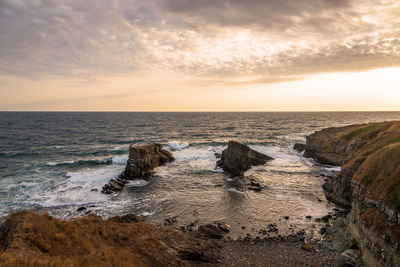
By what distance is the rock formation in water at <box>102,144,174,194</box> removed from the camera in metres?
35.1

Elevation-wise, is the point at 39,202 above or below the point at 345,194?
below

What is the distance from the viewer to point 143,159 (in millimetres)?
44188

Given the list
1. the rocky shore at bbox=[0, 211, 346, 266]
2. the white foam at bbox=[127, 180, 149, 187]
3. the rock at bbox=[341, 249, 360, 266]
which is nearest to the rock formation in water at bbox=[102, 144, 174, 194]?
the white foam at bbox=[127, 180, 149, 187]

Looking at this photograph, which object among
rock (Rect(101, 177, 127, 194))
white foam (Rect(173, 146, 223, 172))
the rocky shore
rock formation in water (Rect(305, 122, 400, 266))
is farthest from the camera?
white foam (Rect(173, 146, 223, 172))

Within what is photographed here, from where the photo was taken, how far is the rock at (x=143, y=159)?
41094mm

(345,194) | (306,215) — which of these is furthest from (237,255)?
(345,194)

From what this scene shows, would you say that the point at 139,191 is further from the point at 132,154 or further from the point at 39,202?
the point at 39,202

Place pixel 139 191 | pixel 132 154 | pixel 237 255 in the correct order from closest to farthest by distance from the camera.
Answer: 1. pixel 237 255
2. pixel 139 191
3. pixel 132 154

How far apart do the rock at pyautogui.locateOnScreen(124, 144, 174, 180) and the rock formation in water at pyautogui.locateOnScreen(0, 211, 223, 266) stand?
72.4ft

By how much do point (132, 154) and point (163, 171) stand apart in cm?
725

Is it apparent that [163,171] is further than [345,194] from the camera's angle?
Yes

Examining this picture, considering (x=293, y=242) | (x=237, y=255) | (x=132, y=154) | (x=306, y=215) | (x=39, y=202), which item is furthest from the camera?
(x=132, y=154)

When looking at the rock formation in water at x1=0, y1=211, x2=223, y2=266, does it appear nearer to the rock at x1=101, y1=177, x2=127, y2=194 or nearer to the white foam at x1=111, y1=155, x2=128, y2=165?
the rock at x1=101, y1=177, x2=127, y2=194

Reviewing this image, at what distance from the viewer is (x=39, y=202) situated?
29.4 metres
